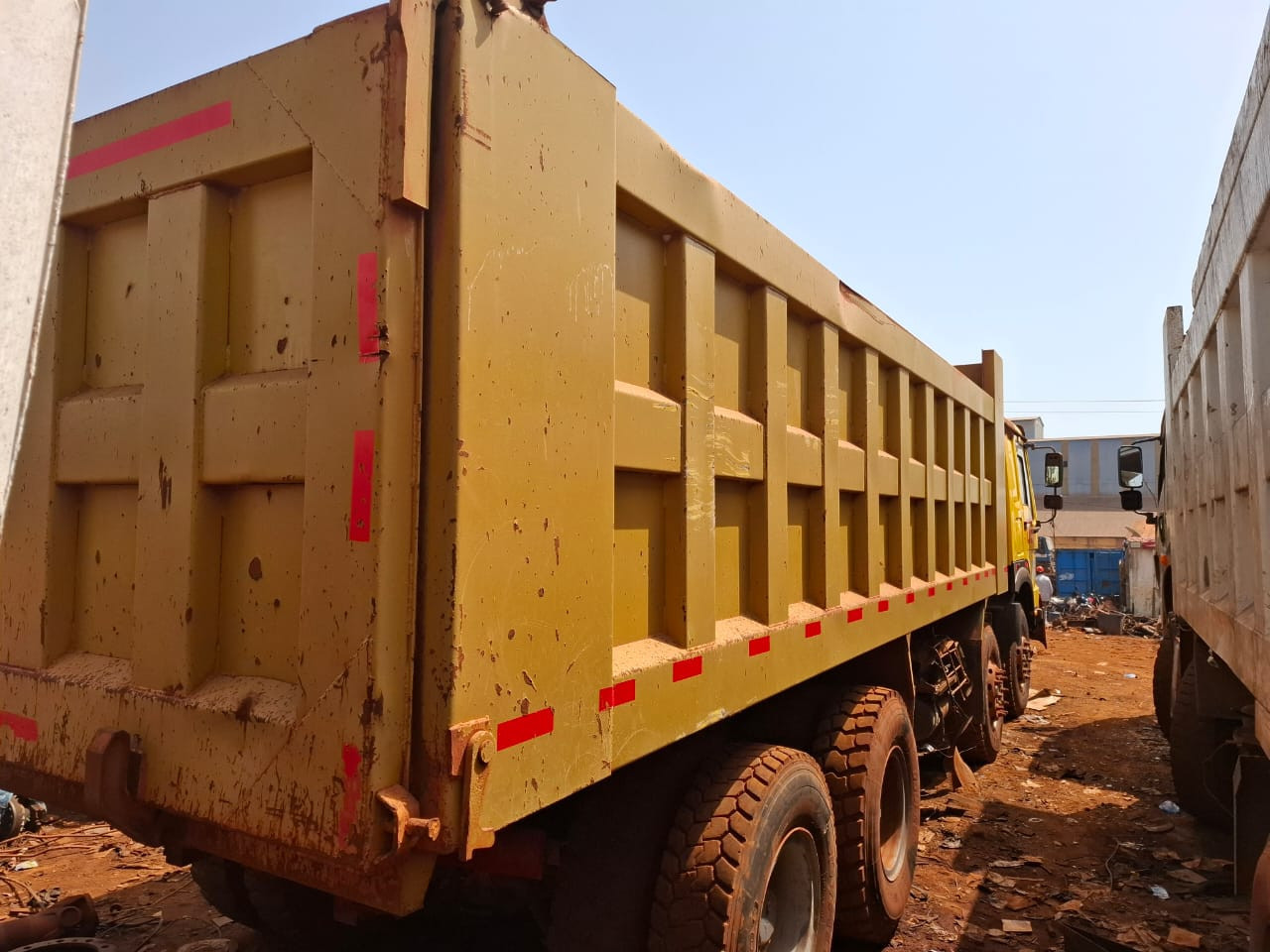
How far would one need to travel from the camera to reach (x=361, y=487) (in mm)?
1498

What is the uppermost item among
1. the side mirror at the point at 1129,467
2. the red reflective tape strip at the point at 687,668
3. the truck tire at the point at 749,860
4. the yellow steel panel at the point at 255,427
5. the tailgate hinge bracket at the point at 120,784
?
the side mirror at the point at 1129,467

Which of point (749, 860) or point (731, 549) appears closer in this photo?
point (749, 860)

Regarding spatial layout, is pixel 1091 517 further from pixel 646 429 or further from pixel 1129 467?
pixel 646 429

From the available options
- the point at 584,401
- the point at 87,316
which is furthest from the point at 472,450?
the point at 87,316

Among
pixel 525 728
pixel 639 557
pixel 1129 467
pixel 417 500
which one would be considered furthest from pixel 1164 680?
pixel 417 500

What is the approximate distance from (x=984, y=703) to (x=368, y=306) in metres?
5.70

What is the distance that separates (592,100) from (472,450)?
36.5 inches

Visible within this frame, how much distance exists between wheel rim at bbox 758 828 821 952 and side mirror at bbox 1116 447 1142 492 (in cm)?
607

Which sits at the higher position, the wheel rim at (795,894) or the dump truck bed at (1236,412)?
the dump truck bed at (1236,412)

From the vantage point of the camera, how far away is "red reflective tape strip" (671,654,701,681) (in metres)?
2.10

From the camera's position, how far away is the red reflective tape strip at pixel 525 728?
1563 millimetres

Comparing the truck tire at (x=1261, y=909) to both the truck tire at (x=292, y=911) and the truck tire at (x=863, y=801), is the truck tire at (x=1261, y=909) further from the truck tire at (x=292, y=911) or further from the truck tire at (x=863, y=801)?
the truck tire at (x=292, y=911)

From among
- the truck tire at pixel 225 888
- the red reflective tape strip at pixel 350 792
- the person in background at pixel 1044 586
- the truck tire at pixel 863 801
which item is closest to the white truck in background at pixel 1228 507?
the truck tire at pixel 863 801

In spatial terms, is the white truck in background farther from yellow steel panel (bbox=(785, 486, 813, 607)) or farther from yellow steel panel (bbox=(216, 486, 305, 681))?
yellow steel panel (bbox=(216, 486, 305, 681))
